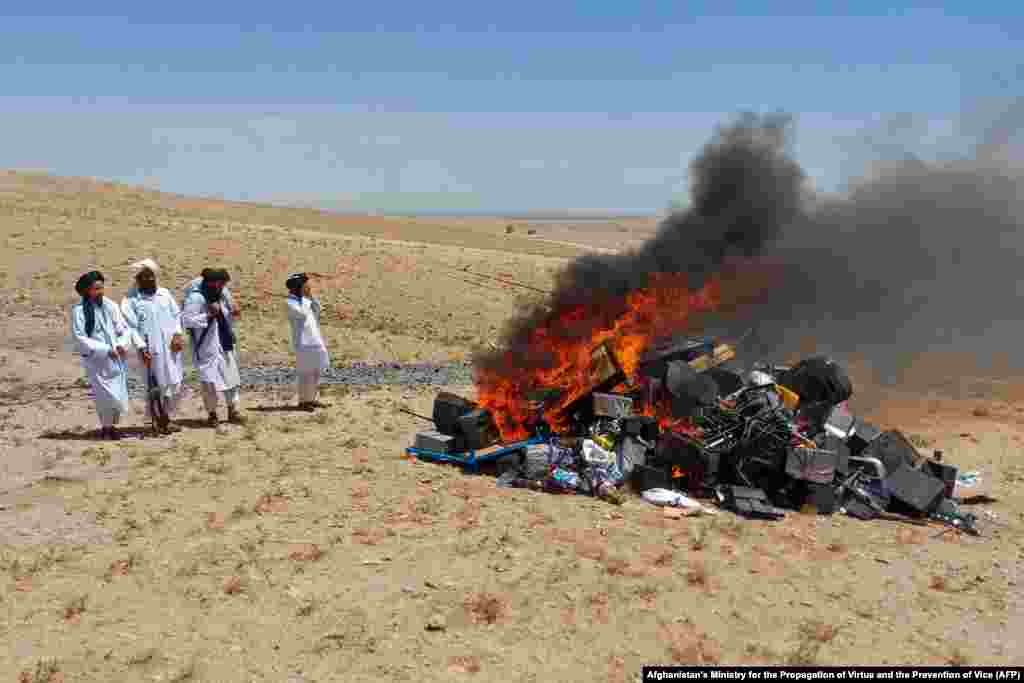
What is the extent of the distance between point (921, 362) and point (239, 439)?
657 inches

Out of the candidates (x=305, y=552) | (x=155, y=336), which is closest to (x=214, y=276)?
(x=155, y=336)

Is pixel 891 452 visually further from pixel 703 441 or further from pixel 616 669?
pixel 616 669

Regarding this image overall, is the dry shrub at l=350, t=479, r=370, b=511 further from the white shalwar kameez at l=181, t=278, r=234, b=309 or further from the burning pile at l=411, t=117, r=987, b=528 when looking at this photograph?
the white shalwar kameez at l=181, t=278, r=234, b=309

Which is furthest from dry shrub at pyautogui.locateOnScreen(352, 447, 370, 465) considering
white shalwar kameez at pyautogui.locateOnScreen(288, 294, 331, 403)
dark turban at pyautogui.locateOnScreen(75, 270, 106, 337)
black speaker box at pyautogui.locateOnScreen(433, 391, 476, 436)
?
dark turban at pyautogui.locateOnScreen(75, 270, 106, 337)

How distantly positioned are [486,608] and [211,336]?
6812 millimetres

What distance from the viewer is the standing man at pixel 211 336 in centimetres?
1143

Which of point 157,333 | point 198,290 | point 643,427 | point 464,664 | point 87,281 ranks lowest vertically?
point 464,664

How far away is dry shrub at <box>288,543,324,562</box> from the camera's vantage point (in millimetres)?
7219

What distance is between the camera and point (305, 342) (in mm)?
12906

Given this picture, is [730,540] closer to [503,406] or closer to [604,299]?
[503,406]

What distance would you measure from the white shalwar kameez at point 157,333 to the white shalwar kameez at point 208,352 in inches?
12.0

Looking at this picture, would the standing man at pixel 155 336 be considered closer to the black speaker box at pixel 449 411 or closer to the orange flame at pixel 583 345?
the black speaker box at pixel 449 411

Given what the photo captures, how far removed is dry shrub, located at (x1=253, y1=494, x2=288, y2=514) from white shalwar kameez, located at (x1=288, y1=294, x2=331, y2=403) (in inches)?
180

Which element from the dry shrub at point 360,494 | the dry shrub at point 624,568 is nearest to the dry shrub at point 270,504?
the dry shrub at point 360,494
